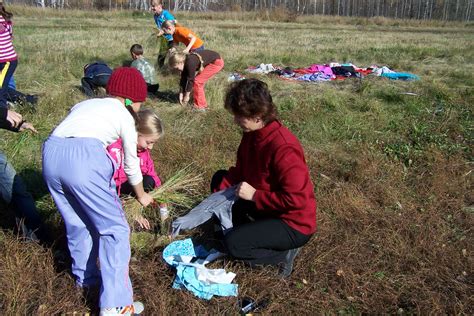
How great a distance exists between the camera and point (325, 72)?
893 cm

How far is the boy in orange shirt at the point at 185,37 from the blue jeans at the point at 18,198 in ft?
13.1

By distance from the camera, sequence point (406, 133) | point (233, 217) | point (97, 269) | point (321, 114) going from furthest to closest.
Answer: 1. point (321, 114)
2. point (406, 133)
3. point (233, 217)
4. point (97, 269)

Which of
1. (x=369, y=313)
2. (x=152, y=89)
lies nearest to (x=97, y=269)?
(x=369, y=313)

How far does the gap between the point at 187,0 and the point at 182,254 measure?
2792 centimetres

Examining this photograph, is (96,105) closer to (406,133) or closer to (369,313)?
(369,313)

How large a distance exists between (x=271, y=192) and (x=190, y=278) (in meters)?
0.71

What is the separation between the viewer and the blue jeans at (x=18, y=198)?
2.94 metres

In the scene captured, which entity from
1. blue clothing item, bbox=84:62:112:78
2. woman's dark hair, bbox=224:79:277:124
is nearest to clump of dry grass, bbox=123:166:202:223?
woman's dark hair, bbox=224:79:277:124

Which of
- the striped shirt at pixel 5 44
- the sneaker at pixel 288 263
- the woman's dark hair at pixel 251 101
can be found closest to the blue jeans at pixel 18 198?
the woman's dark hair at pixel 251 101

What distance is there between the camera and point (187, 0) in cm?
2867

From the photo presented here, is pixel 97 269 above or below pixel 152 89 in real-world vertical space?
below

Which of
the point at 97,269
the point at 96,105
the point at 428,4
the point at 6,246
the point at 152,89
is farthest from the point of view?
the point at 428,4

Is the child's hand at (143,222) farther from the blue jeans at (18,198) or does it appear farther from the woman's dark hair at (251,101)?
the woman's dark hair at (251,101)

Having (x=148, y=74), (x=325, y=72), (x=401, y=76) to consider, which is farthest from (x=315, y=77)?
(x=148, y=74)
